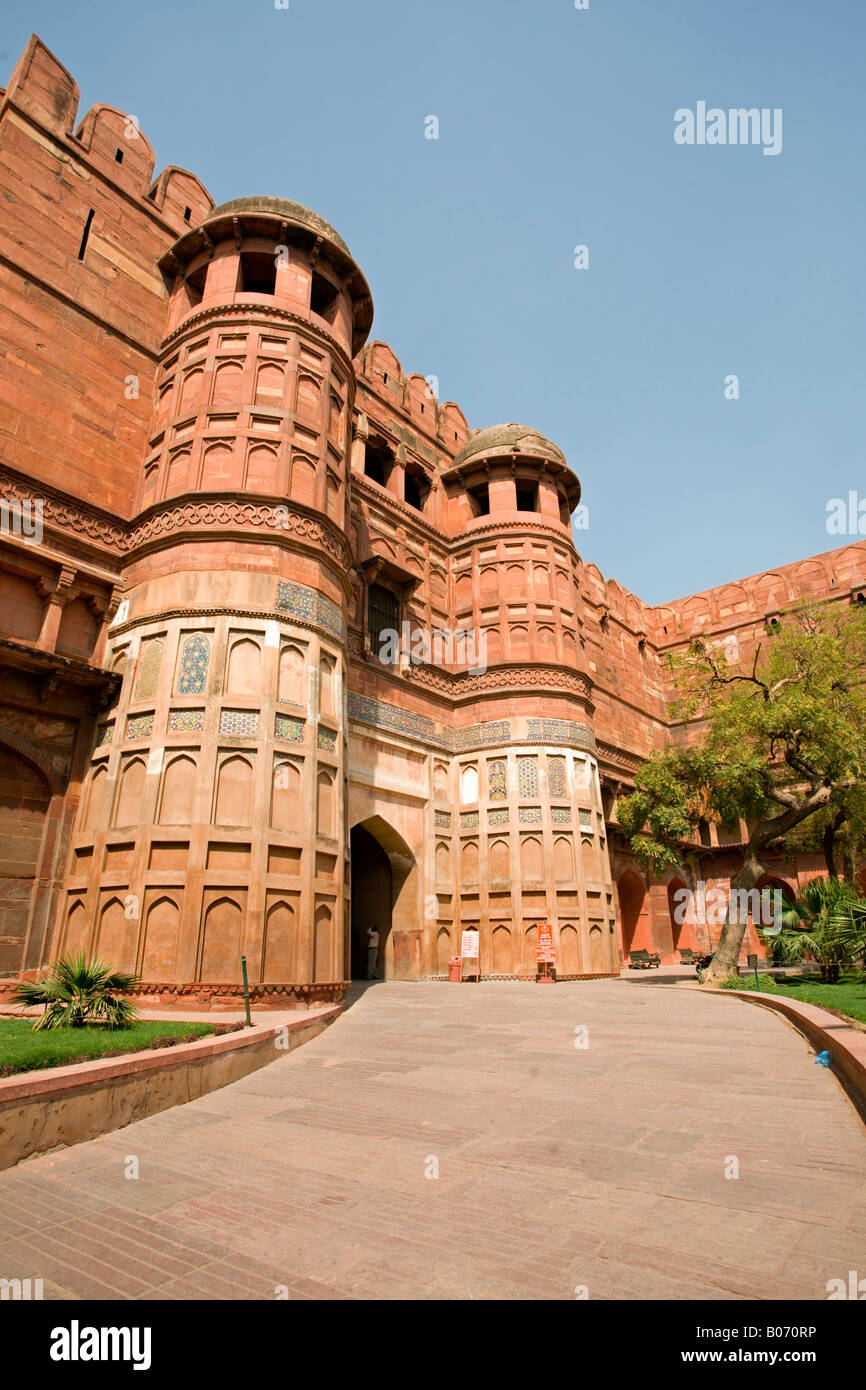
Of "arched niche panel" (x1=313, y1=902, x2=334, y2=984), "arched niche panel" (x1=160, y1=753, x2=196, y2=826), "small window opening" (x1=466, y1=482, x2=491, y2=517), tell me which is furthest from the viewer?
"small window opening" (x1=466, y1=482, x2=491, y2=517)

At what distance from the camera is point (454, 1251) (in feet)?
9.80

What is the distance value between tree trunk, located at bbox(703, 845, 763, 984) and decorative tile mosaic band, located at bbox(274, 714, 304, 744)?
9866 millimetres

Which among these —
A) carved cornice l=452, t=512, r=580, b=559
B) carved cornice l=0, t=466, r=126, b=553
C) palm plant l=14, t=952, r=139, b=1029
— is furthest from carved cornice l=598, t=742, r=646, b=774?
palm plant l=14, t=952, r=139, b=1029

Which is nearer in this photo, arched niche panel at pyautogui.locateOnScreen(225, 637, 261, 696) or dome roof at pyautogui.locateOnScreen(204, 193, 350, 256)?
arched niche panel at pyautogui.locateOnScreen(225, 637, 261, 696)

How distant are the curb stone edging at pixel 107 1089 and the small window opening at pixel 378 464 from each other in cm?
1731

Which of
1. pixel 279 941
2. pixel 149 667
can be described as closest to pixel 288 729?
pixel 149 667

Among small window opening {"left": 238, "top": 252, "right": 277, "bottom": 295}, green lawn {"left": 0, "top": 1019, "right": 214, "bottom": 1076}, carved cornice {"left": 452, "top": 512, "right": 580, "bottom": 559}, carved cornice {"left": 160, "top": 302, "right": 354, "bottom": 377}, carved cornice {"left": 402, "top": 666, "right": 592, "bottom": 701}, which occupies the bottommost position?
green lawn {"left": 0, "top": 1019, "right": 214, "bottom": 1076}

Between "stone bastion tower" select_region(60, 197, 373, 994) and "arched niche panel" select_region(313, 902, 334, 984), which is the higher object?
"stone bastion tower" select_region(60, 197, 373, 994)

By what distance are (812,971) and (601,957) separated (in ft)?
15.5

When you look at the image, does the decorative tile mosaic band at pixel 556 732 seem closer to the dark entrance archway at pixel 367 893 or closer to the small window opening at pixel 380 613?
the small window opening at pixel 380 613

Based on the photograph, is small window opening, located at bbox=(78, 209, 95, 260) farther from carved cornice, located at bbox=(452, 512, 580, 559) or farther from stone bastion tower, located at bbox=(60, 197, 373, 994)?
carved cornice, located at bbox=(452, 512, 580, 559)

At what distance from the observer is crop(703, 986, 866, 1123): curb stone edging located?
17.3 ft

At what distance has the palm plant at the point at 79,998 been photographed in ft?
22.1
